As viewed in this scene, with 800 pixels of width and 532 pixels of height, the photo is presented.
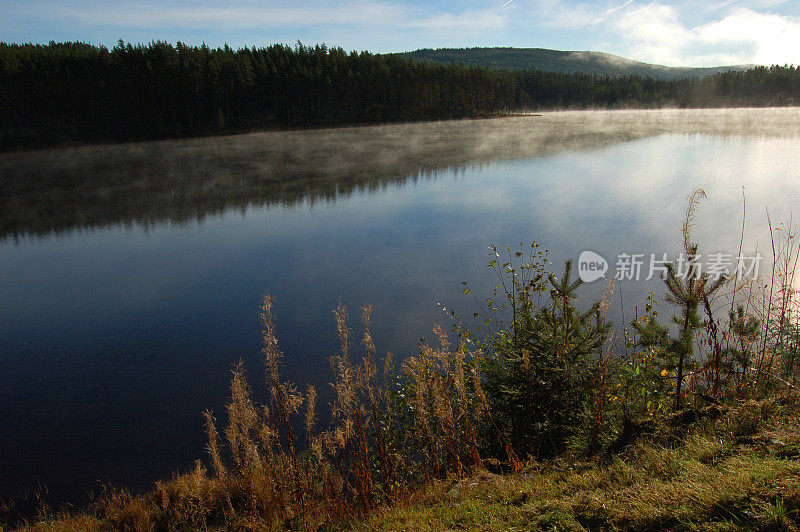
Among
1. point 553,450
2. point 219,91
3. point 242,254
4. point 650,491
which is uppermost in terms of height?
point 219,91

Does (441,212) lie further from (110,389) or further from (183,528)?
(183,528)

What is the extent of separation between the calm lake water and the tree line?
25.9 meters

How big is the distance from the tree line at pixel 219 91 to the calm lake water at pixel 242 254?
2594 cm

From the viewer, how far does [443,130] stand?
79.5m

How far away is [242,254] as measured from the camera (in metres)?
19.9

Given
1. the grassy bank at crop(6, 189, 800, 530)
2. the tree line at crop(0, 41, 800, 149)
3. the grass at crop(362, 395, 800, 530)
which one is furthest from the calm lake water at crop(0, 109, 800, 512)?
the tree line at crop(0, 41, 800, 149)

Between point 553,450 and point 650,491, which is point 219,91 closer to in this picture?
point 553,450

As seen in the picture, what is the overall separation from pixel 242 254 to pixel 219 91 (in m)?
65.3

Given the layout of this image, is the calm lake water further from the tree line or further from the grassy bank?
the tree line

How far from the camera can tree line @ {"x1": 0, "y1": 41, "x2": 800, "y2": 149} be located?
66.9m

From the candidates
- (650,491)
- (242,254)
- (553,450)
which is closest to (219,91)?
(242,254)

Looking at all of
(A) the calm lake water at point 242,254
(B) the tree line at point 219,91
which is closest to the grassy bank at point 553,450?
(A) the calm lake water at point 242,254

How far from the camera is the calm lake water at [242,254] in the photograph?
917cm

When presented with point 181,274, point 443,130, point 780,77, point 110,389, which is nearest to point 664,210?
point 181,274
